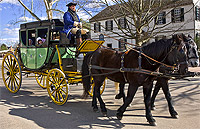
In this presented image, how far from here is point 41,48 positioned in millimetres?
7086

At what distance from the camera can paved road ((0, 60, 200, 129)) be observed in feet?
14.8

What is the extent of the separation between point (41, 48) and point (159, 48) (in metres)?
4.23

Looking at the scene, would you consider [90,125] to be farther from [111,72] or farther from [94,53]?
[94,53]

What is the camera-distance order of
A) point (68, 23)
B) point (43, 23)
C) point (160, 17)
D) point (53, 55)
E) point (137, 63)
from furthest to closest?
point (160, 17) < point (43, 23) < point (53, 55) < point (68, 23) < point (137, 63)

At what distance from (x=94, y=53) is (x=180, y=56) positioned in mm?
2472

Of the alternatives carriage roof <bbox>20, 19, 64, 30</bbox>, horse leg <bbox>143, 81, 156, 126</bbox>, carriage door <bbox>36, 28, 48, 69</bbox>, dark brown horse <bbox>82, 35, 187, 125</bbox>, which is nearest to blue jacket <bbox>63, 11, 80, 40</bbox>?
carriage roof <bbox>20, 19, 64, 30</bbox>

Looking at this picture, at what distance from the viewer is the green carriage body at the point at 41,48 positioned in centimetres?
682

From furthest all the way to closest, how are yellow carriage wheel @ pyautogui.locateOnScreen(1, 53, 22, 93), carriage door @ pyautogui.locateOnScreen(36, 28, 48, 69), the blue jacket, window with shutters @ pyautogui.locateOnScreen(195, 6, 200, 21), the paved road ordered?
window with shutters @ pyautogui.locateOnScreen(195, 6, 200, 21)
yellow carriage wheel @ pyautogui.locateOnScreen(1, 53, 22, 93)
carriage door @ pyautogui.locateOnScreen(36, 28, 48, 69)
the blue jacket
the paved road

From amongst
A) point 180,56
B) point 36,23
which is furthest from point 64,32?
point 180,56

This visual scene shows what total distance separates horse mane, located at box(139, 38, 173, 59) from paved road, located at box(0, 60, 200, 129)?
5.11 ft

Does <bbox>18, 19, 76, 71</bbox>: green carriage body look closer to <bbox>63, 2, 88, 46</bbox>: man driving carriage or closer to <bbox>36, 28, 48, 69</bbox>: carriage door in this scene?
<bbox>36, 28, 48, 69</bbox>: carriage door

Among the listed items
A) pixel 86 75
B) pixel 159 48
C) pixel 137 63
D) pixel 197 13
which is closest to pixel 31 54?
pixel 86 75

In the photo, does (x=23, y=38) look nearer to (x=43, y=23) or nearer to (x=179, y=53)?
(x=43, y=23)

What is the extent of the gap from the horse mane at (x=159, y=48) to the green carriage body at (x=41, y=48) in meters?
2.76
